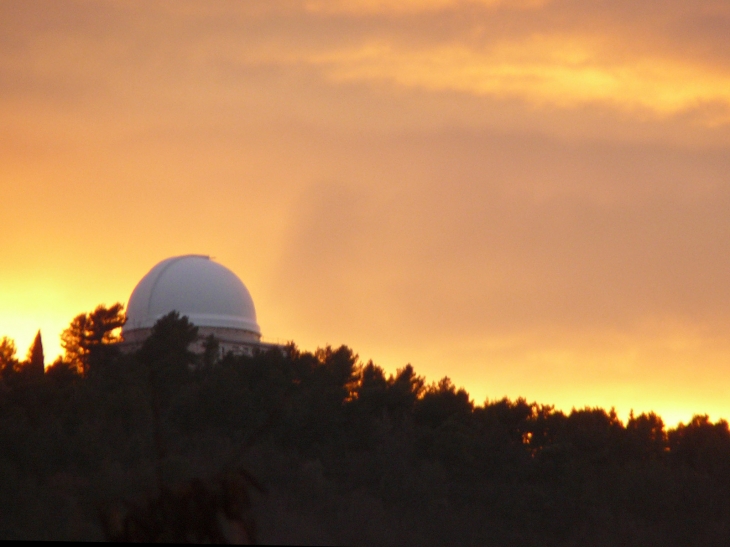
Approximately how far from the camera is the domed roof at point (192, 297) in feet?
152

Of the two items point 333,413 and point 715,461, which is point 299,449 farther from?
point 715,461

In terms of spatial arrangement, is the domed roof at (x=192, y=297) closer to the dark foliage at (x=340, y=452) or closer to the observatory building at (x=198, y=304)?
the observatory building at (x=198, y=304)

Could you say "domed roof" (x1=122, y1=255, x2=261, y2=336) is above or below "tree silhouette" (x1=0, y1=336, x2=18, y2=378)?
above

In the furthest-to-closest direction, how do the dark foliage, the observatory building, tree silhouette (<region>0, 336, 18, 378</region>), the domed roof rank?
1. the domed roof
2. the observatory building
3. tree silhouette (<region>0, 336, 18, 378</region>)
4. the dark foliage

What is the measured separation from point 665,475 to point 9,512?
75.3ft

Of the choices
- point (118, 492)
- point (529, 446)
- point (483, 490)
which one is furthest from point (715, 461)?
point (118, 492)

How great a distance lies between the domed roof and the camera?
46.3 m

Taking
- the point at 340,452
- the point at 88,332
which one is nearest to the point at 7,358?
the point at 88,332

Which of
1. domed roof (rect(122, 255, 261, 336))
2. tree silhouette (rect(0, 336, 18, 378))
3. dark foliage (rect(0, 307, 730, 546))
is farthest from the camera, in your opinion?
Result: domed roof (rect(122, 255, 261, 336))

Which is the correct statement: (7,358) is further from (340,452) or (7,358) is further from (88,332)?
(340,452)

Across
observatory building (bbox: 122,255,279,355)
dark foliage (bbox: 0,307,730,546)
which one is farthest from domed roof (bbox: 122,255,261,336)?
dark foliage (bbox: 0,307,730,546)

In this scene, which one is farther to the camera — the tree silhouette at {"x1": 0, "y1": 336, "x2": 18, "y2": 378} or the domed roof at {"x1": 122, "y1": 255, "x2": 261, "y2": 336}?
the domed roof at {"x1": 122, "y1": 255, "x2": 261, "y2": 336}

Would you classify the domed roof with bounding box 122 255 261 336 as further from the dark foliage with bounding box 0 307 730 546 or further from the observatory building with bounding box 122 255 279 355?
the dark foliage with bounding box 0 307 730 546

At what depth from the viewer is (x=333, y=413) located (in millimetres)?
36625
